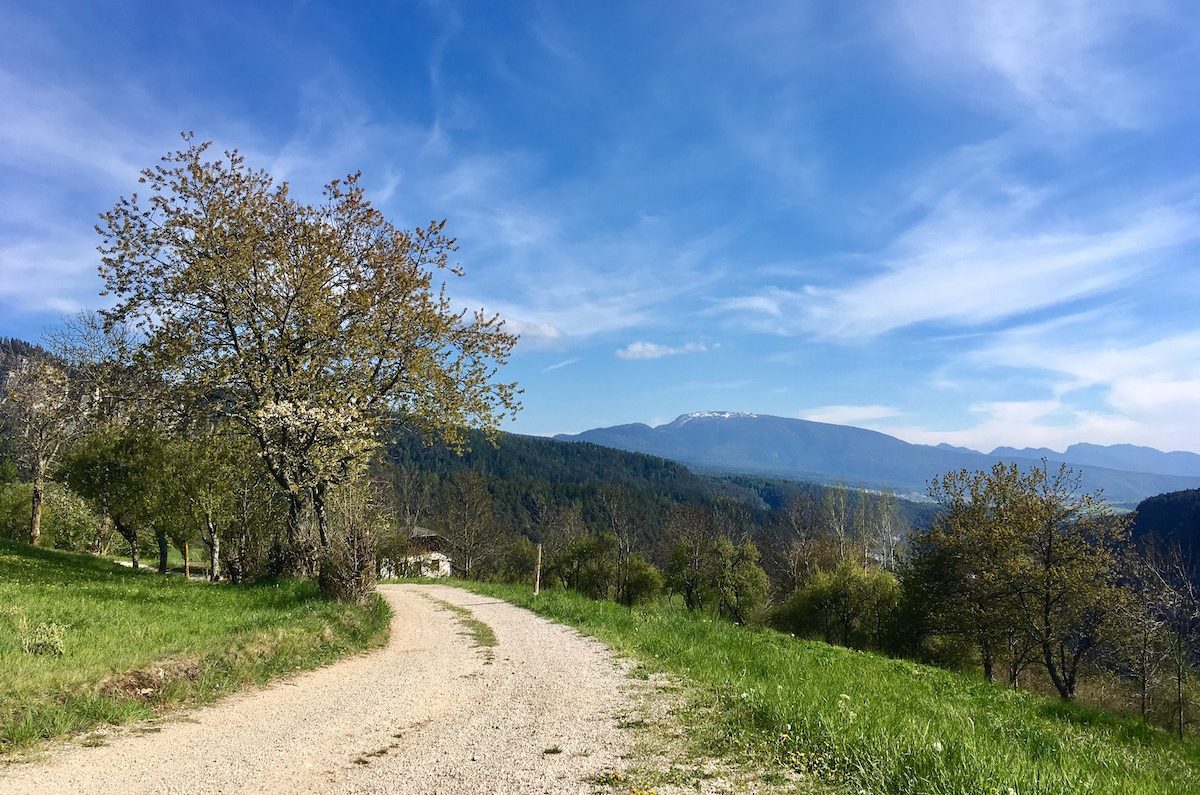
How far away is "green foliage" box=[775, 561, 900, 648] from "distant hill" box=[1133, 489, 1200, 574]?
7932 cm

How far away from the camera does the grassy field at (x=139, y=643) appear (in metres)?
7.67

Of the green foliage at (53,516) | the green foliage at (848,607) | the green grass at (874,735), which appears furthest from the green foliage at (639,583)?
the green grass at (874,735)

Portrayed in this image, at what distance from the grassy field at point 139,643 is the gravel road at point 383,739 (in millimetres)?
590

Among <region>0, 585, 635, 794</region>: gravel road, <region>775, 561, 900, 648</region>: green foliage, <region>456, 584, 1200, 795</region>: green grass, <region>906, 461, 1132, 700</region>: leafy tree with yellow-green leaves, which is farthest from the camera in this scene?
<region>775, 561, 900, 648</region>: green foliage

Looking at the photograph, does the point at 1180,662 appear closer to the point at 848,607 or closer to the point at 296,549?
the point at 848,607

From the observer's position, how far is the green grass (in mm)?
5430

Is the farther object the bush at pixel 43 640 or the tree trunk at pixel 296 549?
the tree trunk at pixel 296 549

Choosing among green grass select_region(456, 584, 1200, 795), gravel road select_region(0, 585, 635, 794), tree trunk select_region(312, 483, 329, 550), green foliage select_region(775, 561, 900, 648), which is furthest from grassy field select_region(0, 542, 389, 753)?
green foliage select_region(775, 561, 900, 648)

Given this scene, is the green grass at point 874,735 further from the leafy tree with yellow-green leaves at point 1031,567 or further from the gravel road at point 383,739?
the leafy tree with yellow-green leaves at point 1031,567

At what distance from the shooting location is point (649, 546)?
11594 cm

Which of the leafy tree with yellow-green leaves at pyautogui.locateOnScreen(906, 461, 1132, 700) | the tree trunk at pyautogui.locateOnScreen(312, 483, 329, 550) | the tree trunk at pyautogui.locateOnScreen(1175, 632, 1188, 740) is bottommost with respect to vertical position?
the tree trunk at pyautogui.locateOnScreen(1175, 632, 1188, 740)

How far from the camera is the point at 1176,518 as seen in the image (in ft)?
383

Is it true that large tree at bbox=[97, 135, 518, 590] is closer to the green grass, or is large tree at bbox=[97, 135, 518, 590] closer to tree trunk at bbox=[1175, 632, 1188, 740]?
the green grass

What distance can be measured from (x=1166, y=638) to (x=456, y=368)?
4165cm
